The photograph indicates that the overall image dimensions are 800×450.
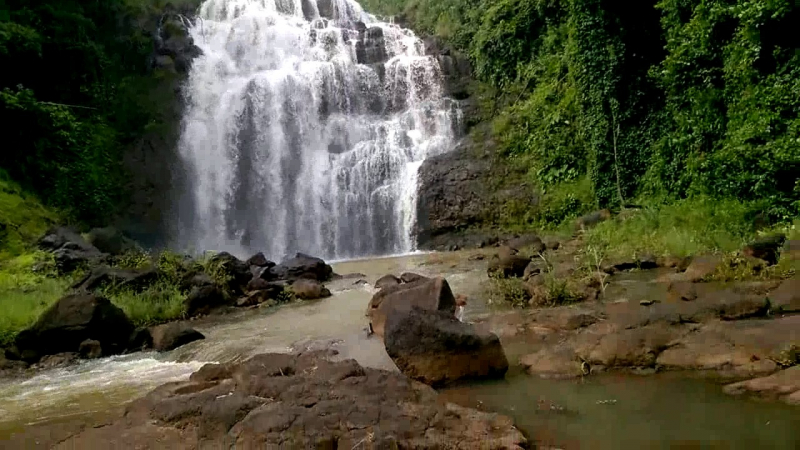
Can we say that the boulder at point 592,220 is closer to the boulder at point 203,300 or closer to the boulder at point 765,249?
the boulder at point 765,249

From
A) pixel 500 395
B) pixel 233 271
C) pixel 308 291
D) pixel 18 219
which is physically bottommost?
pixel 500 395

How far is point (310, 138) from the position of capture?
26.8 metres

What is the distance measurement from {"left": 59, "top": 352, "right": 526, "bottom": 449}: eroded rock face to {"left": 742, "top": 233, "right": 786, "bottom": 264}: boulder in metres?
6.45

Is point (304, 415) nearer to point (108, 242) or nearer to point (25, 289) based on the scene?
point (25, 289)

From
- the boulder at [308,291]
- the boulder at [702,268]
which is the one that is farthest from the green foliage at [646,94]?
the boulder at [308,291]

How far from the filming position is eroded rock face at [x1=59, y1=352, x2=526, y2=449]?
12.7 ft

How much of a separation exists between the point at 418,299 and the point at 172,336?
384 centimetres

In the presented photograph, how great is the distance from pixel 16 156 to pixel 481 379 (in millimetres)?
19746

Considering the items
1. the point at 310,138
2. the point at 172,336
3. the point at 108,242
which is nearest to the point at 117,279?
the point at 172,336

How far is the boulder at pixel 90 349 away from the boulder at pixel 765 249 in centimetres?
917

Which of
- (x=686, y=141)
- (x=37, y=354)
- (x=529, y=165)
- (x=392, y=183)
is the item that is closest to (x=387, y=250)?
(x=392, y=183)

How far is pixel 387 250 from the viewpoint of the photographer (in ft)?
76.5

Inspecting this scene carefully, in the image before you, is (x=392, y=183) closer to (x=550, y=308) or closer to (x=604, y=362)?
(x=550, y=308)

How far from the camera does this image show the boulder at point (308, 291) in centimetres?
1258
